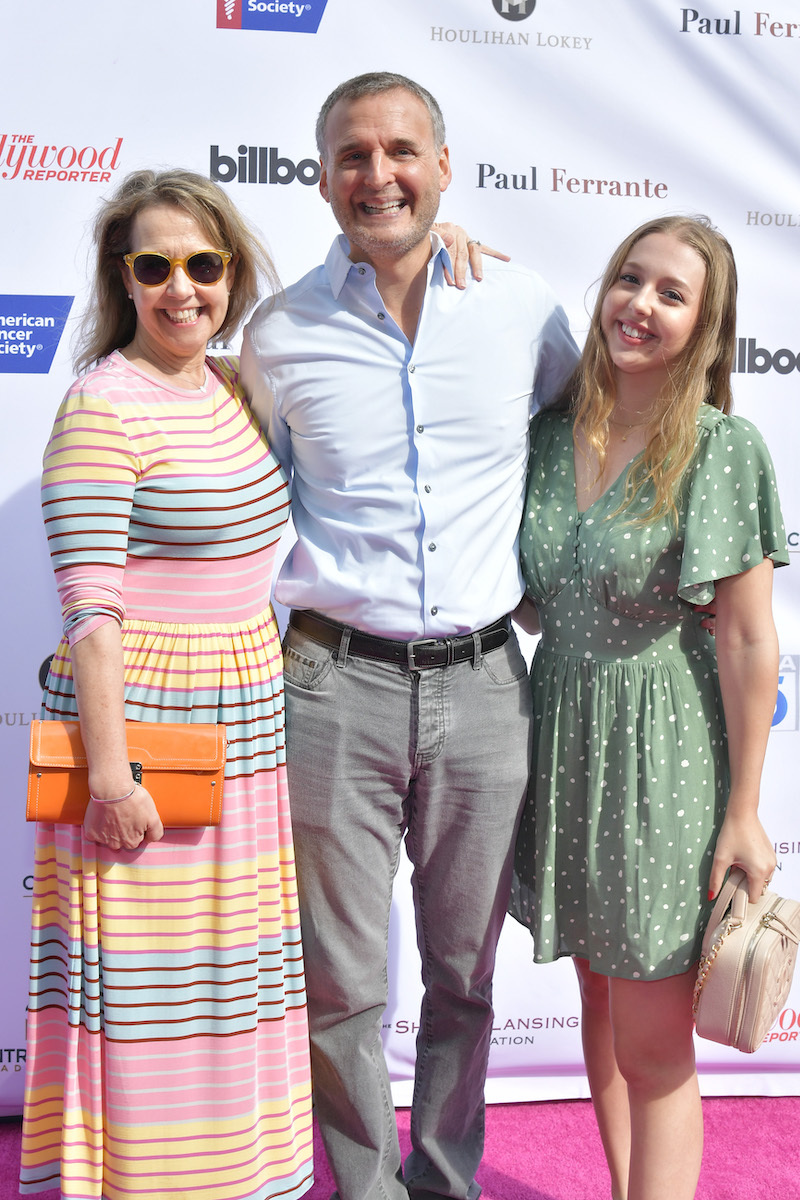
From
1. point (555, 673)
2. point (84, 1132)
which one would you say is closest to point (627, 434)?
point (555, 673)

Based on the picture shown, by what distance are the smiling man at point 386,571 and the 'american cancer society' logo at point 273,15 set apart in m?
0.69

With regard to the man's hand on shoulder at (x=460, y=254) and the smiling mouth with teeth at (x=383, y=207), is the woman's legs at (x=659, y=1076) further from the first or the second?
the smiling mouth with teeth at (x=383, y=207)

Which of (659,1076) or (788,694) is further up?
(788,694)

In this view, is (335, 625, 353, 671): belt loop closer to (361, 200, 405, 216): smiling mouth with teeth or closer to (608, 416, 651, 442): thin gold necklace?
(608, 416, 651, 442): thin gold necklace

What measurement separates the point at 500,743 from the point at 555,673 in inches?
6.6

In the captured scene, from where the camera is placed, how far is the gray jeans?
186 cm

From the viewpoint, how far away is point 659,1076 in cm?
182

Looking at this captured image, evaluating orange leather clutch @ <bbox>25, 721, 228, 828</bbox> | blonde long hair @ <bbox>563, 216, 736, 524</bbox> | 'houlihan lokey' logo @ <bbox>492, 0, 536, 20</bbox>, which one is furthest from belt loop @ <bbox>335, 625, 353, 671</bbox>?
'houlihan lokey' logo @ <bbox>492, 0, 536, 20</bbox>

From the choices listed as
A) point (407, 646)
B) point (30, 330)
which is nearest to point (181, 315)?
point (407, 646)

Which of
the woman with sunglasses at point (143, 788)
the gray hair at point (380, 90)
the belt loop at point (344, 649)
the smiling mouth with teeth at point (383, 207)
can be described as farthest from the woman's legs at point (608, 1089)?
the gray hair at point (380, 90)

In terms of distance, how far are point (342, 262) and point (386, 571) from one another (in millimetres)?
592

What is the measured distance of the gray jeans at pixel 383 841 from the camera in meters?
1.86

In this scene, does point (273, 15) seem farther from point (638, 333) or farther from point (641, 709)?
point (641, 709)

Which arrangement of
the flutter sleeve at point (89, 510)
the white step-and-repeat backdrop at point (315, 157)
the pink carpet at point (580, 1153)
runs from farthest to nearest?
the white step-and-repeat backdrop at point (315, 157) → the pink carpet at point (580, 1153) → the flutter sleeve at point (89, 510)
